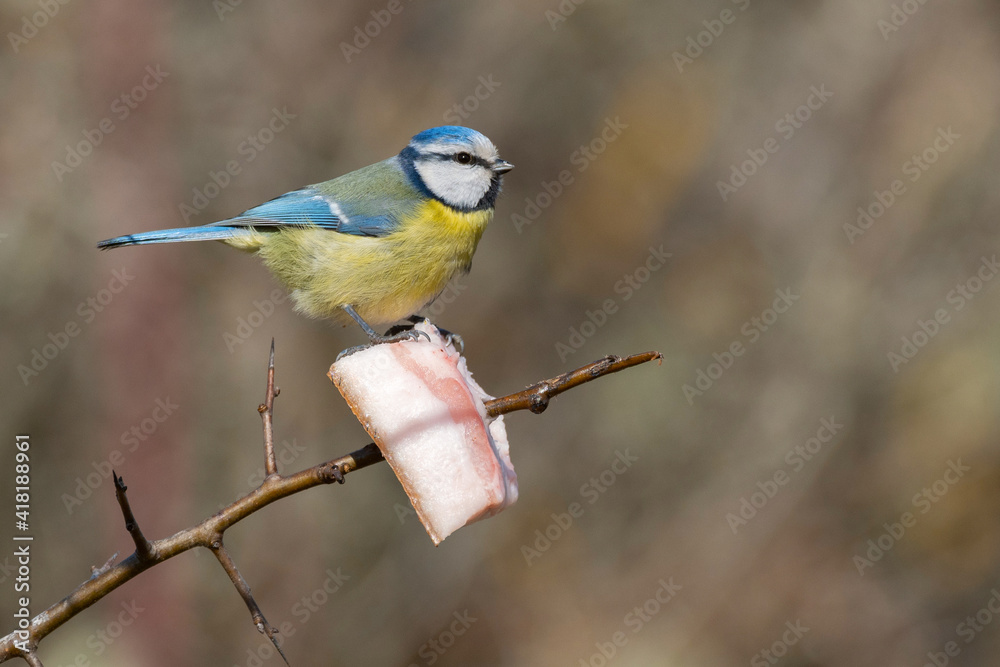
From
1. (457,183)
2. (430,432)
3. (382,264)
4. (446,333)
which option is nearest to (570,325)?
(457,183)

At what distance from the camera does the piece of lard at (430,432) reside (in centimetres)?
170

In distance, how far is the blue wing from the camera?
2.84m

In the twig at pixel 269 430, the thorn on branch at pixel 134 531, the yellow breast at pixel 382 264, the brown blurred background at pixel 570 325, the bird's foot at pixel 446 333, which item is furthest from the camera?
the brown blurred background at pixel 570 325

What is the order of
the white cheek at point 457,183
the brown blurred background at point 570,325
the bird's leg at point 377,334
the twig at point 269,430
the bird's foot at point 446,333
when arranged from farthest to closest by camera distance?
the brown blurred background at point 570,325 < the white cheek at point 457,183 < the bird's foot at point 446,333 < the bird's leg at point 377,334 < the twig at point 269,430

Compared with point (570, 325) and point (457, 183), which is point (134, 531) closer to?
point (457, 183)

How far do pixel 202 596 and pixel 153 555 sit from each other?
174 inches

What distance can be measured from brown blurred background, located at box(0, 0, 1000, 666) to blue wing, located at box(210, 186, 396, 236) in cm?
298

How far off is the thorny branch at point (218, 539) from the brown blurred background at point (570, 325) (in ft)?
12.9

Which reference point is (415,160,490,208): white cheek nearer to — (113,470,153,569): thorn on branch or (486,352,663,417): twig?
(486,352,663,417): twig

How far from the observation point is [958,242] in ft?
19.0

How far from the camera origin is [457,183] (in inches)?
114

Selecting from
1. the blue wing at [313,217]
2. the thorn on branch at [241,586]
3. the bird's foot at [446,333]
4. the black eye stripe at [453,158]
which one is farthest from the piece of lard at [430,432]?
the black eye stripe at [453,158]

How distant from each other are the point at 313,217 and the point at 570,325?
3.63m

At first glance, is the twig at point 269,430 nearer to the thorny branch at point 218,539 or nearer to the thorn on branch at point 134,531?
the thorny branch at point 218,539
